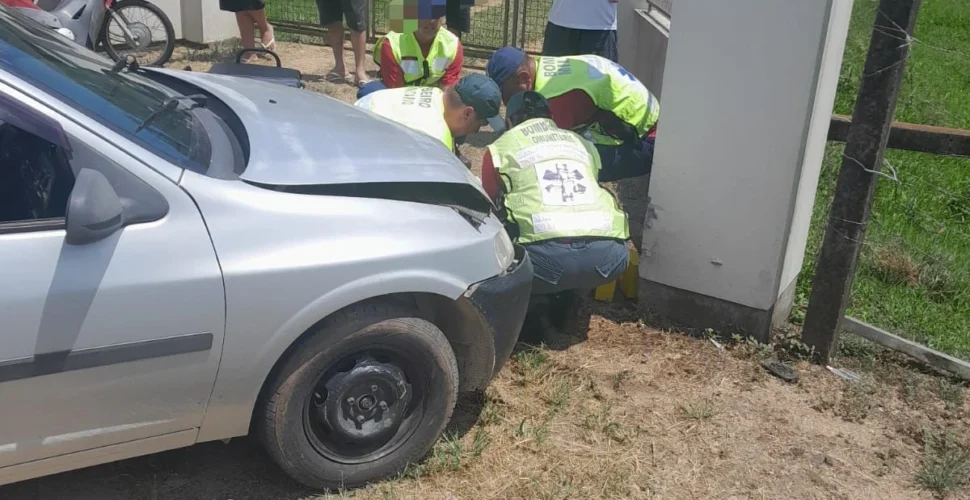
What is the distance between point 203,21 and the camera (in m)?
9.91

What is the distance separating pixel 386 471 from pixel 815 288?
2.23 meters

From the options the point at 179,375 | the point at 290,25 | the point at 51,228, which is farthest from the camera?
the point at 290,25

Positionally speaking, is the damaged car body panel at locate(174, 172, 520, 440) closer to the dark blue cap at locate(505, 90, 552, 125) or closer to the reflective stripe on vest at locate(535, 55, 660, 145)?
the dark blue cap at locate(505, 90, 552, 125)

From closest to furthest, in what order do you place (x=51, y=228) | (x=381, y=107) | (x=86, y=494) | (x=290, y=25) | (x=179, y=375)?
(x=51, y=228) → (x=179, y=375) → (x=86, y=494) → (x=381, y=107) → (x=290, y=25)

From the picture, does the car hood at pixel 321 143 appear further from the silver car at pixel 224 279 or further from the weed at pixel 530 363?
the weed at pixel 530 363

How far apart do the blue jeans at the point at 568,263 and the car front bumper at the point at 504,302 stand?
73cm

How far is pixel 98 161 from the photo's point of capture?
2471mm

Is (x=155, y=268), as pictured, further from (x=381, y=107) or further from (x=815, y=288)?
(x=815, y=288)

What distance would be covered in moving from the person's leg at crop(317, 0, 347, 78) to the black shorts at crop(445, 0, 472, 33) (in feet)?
3.45

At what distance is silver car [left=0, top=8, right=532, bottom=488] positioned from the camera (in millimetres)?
2387

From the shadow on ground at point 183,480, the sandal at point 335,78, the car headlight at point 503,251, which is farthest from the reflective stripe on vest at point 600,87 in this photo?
the sandal at point 335,78

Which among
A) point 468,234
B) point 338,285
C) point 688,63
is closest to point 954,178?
point 688,63

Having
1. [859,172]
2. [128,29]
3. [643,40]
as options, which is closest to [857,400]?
[859,172]

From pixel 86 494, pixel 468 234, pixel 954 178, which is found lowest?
pixel 86 494
